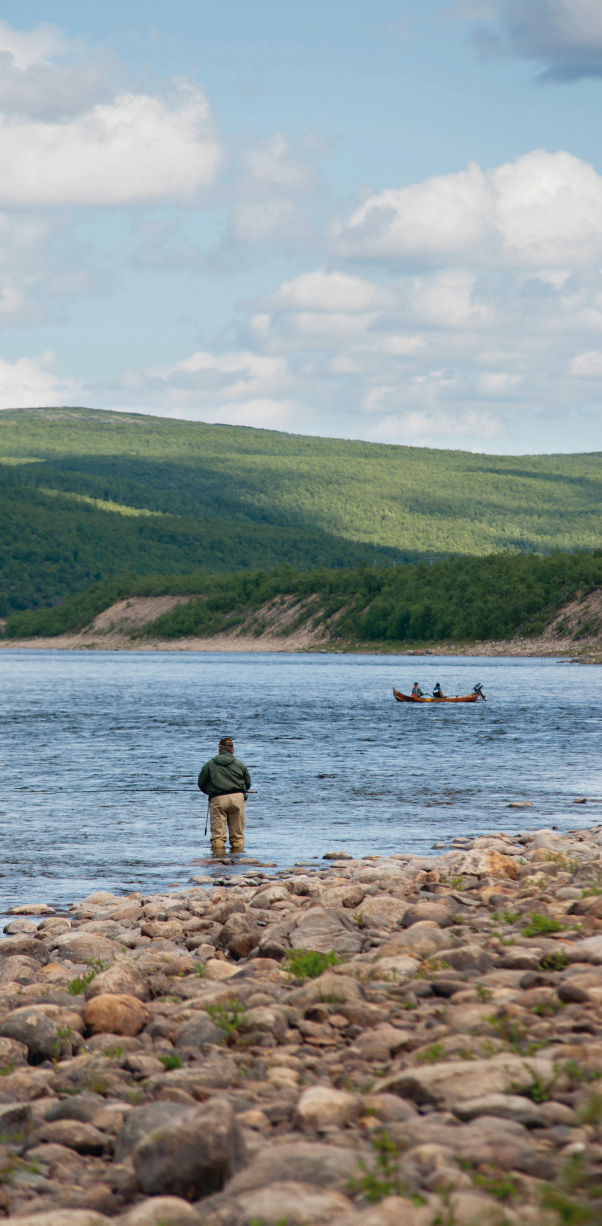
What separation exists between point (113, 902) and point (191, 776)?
17.7 meters

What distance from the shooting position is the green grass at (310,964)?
968 cm

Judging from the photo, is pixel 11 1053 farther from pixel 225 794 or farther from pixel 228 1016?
pixel 225 794

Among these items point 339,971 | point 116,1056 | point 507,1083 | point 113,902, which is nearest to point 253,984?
point 339,971

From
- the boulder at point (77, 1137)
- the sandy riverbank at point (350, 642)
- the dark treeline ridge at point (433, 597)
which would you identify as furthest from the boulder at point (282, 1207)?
the dark treeline ridge at point (433, 597)

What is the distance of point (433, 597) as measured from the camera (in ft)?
549

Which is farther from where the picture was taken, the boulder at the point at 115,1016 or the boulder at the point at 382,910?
the boulder at the point at 382,910

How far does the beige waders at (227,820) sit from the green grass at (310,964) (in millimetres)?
10919

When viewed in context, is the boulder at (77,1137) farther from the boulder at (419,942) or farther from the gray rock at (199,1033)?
the boulder at (419,942)

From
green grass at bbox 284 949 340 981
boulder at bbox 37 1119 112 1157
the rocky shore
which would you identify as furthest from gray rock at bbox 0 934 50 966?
boulder at bbox 37 1119 112 1157

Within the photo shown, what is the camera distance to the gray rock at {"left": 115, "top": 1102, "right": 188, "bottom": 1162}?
620 centimetres

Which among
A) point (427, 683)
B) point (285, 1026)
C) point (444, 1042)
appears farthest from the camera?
point (427, 683)

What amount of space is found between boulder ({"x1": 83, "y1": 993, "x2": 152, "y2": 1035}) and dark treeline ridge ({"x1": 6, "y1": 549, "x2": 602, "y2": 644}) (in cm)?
13946

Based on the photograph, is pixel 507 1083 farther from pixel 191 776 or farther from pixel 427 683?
pixel 427 683

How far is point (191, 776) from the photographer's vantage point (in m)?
33.3
